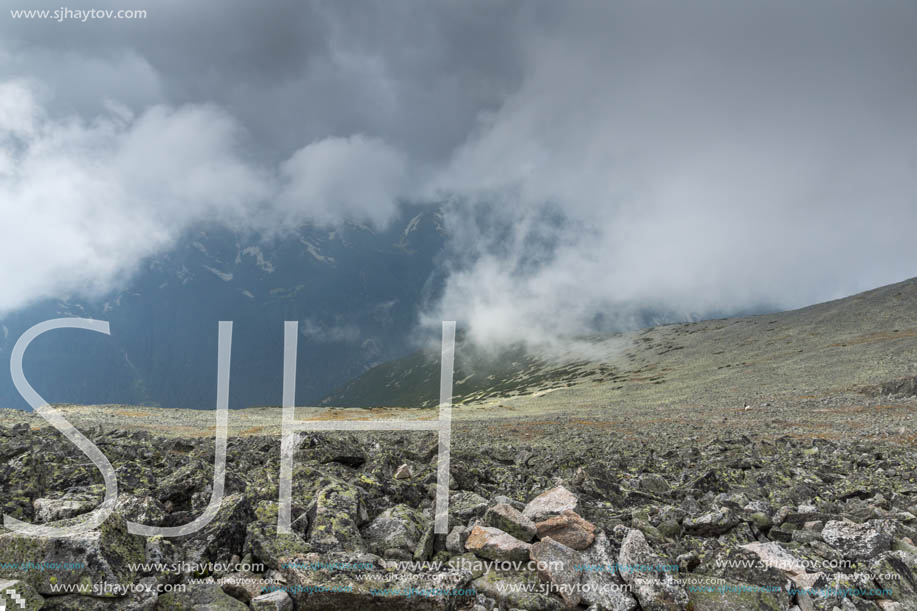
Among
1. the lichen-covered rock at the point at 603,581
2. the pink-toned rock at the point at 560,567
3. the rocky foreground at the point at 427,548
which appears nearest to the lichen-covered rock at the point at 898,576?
the rocky foreground at the point at 427,548

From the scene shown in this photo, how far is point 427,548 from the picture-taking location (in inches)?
264

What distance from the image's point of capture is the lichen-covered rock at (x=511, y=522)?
6973 millimetres

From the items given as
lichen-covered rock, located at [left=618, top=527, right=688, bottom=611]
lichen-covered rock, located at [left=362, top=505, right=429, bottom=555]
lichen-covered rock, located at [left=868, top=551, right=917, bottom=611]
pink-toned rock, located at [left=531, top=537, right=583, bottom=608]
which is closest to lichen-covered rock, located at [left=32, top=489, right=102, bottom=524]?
lichen-covered rock, located at [left=362, top=505, right=429, bottom=555]

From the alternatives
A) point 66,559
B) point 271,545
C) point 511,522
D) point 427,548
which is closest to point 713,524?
point 511,522

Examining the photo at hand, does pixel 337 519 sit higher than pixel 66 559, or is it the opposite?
pixel 66 559

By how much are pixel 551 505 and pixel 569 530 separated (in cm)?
124

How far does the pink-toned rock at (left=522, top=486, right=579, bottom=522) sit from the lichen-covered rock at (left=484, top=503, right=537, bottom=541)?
0.52 meters

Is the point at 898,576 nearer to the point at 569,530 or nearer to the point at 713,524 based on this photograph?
the point at 713,524

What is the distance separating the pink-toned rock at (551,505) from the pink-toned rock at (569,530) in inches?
14.1

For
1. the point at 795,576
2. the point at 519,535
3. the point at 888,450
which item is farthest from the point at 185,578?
the point at 888,450

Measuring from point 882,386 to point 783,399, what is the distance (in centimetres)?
973

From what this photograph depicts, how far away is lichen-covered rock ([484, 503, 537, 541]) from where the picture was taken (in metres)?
6.97

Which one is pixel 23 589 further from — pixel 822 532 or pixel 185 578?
pixel 822 532

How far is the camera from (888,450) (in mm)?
19016
